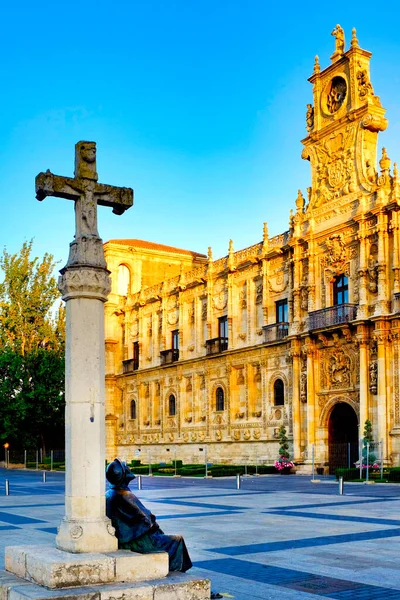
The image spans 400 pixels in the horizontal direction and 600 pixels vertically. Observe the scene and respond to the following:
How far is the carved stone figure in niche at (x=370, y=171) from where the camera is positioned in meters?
38.8

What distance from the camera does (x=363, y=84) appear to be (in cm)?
4006

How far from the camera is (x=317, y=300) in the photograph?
41.1 metres

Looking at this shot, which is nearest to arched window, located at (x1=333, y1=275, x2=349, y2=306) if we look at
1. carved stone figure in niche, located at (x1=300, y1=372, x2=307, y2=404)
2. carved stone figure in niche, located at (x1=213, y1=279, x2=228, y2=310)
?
carved stone figure in niche, located at (x1=300, y1=372, x2=307, y2=404)

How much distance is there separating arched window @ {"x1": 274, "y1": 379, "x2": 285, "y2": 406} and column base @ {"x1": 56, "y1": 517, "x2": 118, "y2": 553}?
35.8 meters

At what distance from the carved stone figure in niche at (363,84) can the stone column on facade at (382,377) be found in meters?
12.2

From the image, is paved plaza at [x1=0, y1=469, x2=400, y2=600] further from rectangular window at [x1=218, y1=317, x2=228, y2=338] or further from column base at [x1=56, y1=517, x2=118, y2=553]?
rectangular window at [x1=218, y1=317, x2=228, y2=338]

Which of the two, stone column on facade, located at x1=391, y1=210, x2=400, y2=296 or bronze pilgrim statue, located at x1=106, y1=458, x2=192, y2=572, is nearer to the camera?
bronze pilgrim statue, located at x1=106, y1=458, x2=192, y2=572

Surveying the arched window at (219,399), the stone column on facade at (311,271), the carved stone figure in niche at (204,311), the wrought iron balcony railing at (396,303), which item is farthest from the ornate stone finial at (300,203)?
the arched window at (219,399)

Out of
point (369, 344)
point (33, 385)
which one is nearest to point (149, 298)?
point (33, 385)

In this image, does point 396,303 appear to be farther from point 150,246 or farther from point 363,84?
point 150,246

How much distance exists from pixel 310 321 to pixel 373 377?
17.1ft

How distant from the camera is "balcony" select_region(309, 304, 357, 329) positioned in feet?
125

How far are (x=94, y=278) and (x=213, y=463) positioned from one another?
4090cm

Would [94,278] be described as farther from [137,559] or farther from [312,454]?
[312,454]
